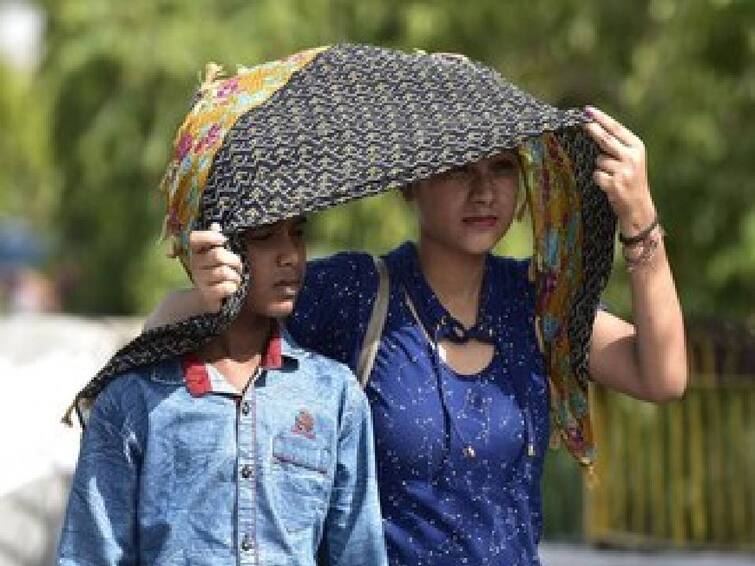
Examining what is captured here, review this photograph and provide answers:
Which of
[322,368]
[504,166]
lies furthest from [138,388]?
[504,166]

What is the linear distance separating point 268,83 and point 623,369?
2.73ft

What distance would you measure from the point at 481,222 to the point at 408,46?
27.3 ft

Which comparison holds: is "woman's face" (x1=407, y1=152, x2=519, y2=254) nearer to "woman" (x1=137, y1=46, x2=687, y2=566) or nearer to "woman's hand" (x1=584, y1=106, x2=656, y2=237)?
"woman" (x1=137, y1=46, x2=687, y2=566)

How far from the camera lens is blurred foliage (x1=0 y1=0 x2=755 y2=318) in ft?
31.2

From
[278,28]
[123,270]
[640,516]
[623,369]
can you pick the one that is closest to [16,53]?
[123,270]

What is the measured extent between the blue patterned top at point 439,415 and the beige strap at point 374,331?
0.01 metres

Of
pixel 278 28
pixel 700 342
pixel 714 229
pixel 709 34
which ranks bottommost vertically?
pixel 700 342

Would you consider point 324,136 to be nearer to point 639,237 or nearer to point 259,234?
point 259,234

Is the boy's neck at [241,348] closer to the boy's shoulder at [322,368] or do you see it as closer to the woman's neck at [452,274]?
the boy's shoulder at [322,368]

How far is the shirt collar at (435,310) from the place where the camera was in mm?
3592

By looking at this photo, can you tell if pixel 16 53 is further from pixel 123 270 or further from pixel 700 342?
pixel 700 342

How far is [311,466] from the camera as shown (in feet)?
10.9

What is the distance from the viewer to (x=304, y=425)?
3320mm

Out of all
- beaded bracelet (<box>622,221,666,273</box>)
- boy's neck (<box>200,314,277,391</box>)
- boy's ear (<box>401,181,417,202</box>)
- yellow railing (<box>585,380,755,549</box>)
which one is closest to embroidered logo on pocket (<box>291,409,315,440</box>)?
boy's neck (<box>200,314,277,391</box>)
